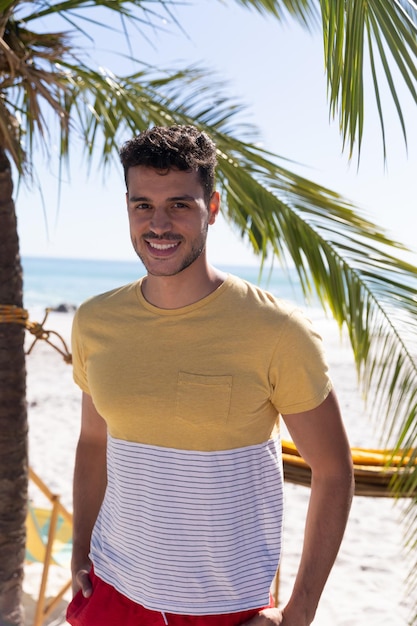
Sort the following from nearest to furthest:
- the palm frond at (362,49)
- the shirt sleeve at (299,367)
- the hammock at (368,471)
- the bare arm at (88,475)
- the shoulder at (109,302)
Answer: the palm frond at (362,49)
the shirt sleeve at (299,367)
the shoulder at (109,302)
the bare arm at (88,475)
the hammock at (368,471)

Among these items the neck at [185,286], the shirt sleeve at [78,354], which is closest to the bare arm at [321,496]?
the neck at [185,286]

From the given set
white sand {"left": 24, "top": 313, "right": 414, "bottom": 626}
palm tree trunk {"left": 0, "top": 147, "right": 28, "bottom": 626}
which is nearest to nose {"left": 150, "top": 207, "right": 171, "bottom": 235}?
white sand {"left": 24, "top": 313, "right": 414, "bottom": 626}

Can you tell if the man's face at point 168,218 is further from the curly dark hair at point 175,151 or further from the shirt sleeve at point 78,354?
the shirt sleeve at point 78,354

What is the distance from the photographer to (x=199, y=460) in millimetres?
1688

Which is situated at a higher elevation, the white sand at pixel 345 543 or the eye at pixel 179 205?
the eye at pixel 179 205

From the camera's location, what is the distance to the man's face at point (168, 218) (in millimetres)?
1732

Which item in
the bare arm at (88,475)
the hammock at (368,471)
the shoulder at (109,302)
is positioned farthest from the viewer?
the hammock at (368,471)

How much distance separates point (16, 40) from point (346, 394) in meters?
10.8

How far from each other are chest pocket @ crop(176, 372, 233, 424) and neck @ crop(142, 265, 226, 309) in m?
0.19

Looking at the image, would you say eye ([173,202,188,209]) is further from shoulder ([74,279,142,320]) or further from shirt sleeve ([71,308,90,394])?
shirt sleeve ([71,308,90,394])

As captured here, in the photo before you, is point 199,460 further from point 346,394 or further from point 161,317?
point 346,394

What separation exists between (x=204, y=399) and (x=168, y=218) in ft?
1.42

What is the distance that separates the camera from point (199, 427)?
169 cm

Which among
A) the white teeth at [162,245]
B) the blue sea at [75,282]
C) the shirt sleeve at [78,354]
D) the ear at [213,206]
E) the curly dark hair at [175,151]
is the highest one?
the curly dark hair at [175,151]
